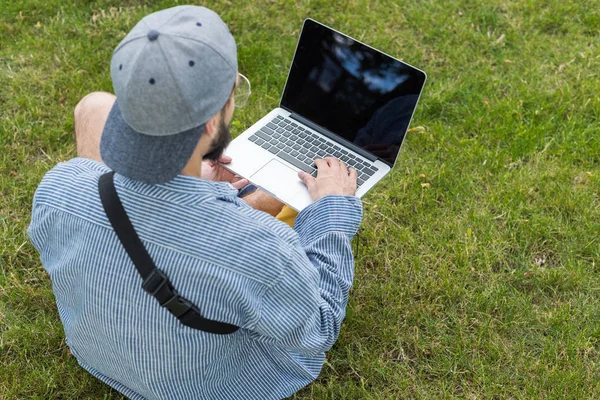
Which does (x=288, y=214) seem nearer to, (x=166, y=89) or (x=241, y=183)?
(x=241, y=183)

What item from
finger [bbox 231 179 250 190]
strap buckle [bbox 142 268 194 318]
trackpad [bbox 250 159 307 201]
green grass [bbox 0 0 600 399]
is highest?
strap buckle [bbox 142 268 194 318]

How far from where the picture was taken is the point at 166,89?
5.96 feet

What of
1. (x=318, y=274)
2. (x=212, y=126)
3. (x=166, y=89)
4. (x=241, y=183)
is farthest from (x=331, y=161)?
(x=166, y=89)

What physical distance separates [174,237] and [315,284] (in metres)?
0.50

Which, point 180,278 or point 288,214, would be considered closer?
point 180,278

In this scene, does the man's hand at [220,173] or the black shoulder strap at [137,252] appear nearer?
the black shoulder strap at [137,252]

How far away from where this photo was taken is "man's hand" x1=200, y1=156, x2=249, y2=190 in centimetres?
300

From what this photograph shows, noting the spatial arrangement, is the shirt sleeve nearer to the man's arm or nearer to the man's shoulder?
the man's arm

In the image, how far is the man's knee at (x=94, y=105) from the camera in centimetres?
308

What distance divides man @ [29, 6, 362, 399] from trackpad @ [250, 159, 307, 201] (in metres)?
0.56

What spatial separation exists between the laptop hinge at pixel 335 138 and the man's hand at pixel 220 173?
42 cm

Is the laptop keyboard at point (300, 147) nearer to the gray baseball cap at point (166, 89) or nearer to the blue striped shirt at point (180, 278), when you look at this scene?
the blue striped shirt at point (180, 278)

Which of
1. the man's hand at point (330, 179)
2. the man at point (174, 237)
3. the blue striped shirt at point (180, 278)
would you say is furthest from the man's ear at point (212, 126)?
the man's hand at point (330, 179)

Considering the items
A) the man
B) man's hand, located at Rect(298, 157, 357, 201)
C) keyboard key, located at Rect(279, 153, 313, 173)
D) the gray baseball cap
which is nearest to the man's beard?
the man
